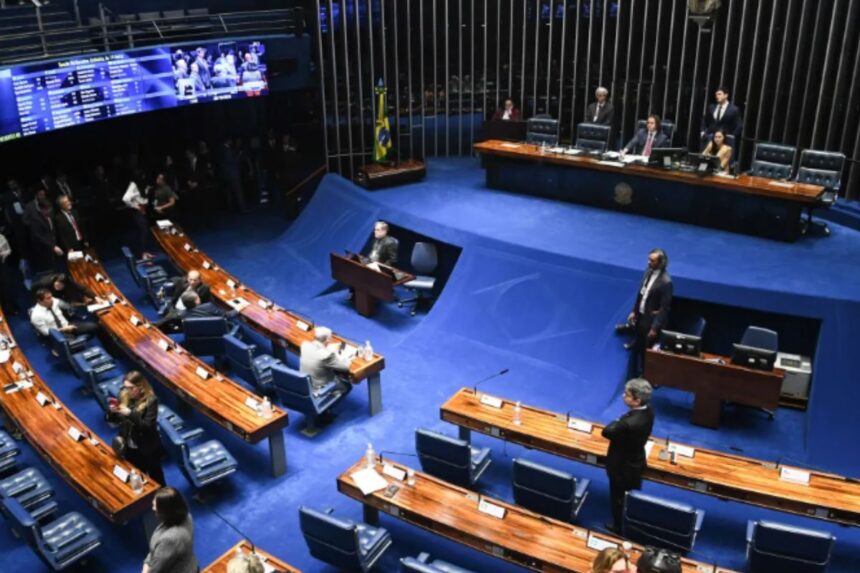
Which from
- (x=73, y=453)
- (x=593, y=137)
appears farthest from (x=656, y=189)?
(x=73, y=453)

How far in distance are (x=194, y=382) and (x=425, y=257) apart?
4.37m

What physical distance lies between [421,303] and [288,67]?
561 cm

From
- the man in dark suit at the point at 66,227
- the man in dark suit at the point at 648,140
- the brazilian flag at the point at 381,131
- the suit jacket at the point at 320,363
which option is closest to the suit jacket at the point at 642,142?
the man in dark suit at the point at 648,140

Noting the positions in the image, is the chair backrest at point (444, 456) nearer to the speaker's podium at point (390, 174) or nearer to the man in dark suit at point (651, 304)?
the man in dark suit at point (651, 304)

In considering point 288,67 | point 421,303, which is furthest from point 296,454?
point 288,67

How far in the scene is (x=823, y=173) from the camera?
36.4 feet

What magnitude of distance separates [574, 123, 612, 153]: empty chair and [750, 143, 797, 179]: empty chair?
2399mm

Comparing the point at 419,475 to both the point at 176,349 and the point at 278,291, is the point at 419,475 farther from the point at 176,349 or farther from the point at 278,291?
the point at 278,291

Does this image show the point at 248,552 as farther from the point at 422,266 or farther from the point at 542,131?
the point at 542,131

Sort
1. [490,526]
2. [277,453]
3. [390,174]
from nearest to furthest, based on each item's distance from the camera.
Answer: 1. [490,526]
2. [277,453]
3. [390,174]

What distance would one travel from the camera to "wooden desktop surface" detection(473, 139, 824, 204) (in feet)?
33.3

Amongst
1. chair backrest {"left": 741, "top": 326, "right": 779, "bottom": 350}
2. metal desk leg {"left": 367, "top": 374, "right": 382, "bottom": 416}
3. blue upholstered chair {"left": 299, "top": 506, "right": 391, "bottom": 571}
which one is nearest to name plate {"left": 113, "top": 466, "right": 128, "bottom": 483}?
blue upholstered chair {"left": 299, "top": 506, "right": 391, "bottom": 571}

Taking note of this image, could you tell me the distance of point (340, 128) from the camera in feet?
49.9

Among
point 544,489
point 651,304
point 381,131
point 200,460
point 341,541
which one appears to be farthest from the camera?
point 381,131
